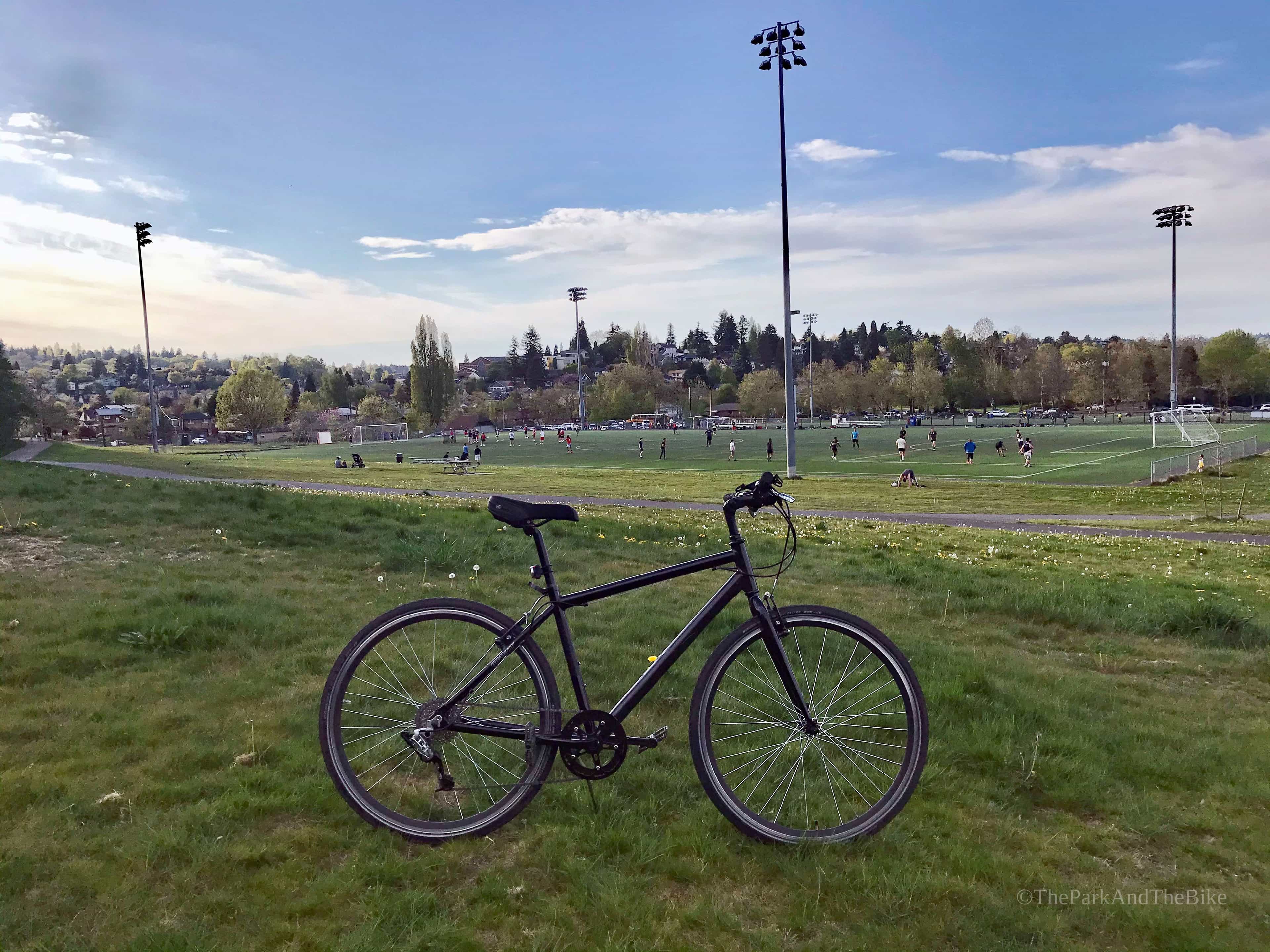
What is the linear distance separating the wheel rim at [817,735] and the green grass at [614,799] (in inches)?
7.6

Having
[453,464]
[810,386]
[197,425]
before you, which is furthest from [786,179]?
[197,425]

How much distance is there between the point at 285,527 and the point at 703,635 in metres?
6.47

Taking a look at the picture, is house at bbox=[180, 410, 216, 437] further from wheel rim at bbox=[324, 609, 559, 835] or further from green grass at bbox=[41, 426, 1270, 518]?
wheel rim at bbox=[324, 609, 559, 835]

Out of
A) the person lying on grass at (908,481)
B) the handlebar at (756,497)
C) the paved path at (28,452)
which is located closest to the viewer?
the handlebar at (756,497)

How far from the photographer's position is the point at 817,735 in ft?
12.7

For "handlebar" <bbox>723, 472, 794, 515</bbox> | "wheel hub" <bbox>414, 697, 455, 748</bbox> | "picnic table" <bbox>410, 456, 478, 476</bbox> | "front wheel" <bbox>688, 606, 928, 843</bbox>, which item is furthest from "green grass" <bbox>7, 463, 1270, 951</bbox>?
"picnic table" <bbox>410, 456, 478, 476</bbox>

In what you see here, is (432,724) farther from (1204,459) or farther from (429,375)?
(429,375)

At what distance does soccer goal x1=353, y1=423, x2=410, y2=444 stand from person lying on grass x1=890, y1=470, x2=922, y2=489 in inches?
3505

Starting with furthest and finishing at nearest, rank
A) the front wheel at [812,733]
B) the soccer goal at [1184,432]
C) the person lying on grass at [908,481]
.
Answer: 1. the soccer goal at [1184,432]
2. the person lying on grass at [908,481]
3. the front wheel at [812,733]

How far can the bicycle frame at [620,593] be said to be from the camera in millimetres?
3537

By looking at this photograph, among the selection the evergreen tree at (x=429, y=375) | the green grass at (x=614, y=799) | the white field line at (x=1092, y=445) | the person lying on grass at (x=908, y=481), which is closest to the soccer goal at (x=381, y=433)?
the evergreen tree at (x=429, y=375)

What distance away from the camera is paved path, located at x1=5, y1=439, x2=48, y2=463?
36500mm

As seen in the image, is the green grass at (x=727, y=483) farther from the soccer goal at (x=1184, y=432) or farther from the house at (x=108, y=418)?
the house at (x=108, y=418)

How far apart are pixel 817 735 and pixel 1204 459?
131 ft
